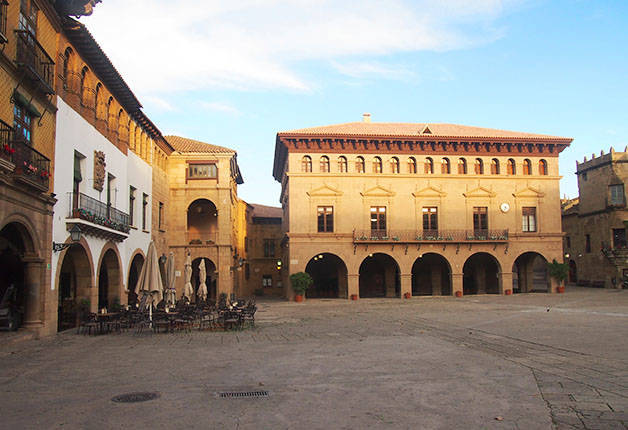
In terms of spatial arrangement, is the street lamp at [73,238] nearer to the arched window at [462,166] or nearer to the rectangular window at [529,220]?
the arched window at [462,166]

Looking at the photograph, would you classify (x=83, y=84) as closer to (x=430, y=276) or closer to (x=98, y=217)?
(x=98, y=217)

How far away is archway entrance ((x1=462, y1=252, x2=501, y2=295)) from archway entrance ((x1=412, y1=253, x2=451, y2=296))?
188 cm

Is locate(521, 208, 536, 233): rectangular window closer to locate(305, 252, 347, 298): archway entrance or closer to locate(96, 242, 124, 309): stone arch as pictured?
locate(305, 252, 347, 298): archway entrance

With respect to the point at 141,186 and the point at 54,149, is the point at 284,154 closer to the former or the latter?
the point at 141,186

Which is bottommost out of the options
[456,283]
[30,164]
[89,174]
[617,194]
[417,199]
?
[456,283]

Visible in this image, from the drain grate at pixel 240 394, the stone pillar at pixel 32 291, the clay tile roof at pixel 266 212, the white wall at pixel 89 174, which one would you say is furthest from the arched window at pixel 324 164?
the drain grate at pixel 240 394

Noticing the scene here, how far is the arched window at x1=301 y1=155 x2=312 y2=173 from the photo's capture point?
125ft

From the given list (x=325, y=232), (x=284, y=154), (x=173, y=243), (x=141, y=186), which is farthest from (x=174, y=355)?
(x=284, y=154)

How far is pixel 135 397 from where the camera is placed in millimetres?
8219

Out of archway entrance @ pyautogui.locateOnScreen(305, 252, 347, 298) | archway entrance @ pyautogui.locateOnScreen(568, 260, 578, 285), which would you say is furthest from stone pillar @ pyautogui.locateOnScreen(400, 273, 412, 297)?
archway entrance @ pyautogui.locateOnScreen(568, 260, 578, 285)

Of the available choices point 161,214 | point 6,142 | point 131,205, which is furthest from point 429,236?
point 6,142

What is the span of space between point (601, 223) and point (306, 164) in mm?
27290

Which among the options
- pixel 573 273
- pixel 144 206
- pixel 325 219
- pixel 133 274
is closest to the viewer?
pixel 133 274

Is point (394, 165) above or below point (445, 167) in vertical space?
above
